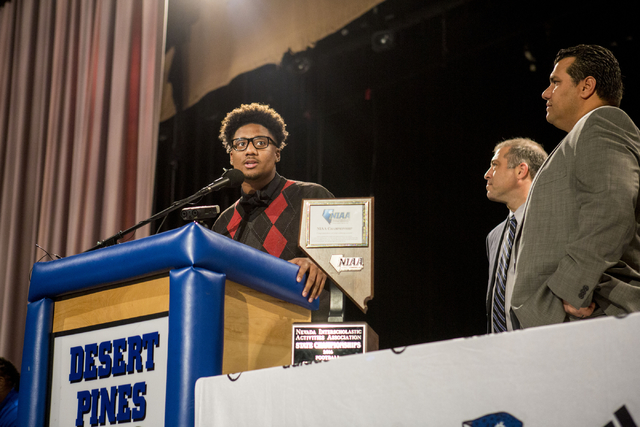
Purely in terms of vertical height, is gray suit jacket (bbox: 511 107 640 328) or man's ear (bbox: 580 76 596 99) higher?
man's ear (bbox: 580 76 596 99)

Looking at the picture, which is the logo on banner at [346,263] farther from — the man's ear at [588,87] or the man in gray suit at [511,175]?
the man in gray suit at [511,175]

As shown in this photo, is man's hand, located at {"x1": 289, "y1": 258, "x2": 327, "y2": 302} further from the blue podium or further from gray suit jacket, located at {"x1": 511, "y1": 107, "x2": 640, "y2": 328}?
gray suit jacket, located at {"x1": 511, "y1": 107, "x2": 640, "y2": 328}

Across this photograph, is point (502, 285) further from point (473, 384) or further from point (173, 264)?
point (473, 384)

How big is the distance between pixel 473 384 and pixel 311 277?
31.2 inches

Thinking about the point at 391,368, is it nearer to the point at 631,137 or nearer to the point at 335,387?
the point at 335,387

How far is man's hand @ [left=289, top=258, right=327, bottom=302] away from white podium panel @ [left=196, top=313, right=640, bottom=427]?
57cm

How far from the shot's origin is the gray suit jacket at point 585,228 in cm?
114

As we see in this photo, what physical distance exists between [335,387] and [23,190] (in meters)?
3.96

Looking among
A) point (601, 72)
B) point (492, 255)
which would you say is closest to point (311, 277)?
point (601, 72)

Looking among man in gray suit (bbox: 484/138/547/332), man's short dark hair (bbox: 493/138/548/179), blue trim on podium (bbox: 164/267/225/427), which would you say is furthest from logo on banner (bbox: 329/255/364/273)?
man's short dark hair (bbox: 493/138/548/179)

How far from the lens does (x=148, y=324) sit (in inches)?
47.0

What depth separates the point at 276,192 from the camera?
207 cm

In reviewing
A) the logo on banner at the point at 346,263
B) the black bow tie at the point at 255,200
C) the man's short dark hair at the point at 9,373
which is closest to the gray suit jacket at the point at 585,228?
the logo on banner at the point at 346,263

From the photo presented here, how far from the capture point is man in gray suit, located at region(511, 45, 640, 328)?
1.14 metres
